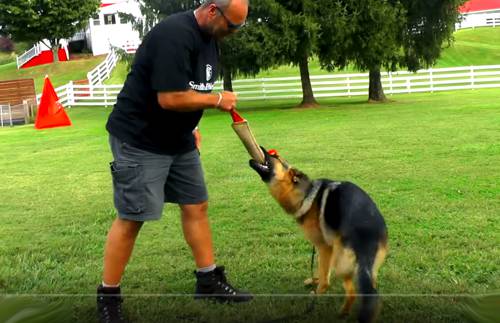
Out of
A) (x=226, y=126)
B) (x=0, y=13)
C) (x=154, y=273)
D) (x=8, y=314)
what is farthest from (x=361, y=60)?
(x=0, y=13)

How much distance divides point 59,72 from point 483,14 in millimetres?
50184

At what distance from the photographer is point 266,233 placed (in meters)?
4.99

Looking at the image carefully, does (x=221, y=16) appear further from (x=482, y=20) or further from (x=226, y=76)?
(x=482, y=20)

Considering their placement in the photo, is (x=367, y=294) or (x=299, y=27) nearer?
(x=367, y=294)

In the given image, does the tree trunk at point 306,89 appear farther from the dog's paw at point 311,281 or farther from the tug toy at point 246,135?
the tug toy at point 246,135

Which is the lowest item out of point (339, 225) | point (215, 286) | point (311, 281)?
point (311, 281)

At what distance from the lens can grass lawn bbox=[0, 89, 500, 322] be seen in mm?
3303

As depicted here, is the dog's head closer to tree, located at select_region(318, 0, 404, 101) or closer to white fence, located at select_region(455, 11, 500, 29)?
tree, located at select_region(318, 0, 404, 101)

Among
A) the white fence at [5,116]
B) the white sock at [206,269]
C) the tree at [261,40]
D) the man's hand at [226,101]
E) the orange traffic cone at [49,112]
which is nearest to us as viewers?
the man's hand at [226,101]

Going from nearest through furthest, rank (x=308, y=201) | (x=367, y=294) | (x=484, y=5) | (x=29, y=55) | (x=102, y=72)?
(x=367, y=294), (x=308, y=201), (x=102, y=72), (x=29, y=55), (x=484, y=5)

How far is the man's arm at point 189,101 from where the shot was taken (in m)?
2.90

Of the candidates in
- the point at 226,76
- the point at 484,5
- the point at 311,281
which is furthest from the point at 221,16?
the point at 484,5

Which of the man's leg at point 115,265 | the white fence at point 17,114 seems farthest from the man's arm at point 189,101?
the white fence at point 17,114

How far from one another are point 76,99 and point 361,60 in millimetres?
15771
